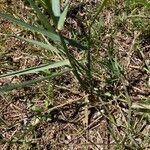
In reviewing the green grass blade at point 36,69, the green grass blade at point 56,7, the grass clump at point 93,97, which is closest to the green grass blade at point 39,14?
the green grass blade at point 56,7

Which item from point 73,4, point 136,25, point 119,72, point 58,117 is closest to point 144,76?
point 119,72

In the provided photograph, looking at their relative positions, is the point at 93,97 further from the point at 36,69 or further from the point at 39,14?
the point at 39,14

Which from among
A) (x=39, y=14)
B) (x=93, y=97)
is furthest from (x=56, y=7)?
(x=93, y=97)

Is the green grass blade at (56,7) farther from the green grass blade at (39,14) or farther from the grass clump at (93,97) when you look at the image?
the grass clump at (93,97)

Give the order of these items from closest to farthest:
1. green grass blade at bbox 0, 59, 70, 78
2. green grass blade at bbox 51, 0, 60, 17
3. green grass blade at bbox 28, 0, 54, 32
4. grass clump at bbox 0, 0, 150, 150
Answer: green grass blade at bbox 28, 0, 54, 32, green grass blade at bbox 51, 0, 60, 17, green grass blade at bbox 0, 59, 70, 78, grass clump at bbox 0, 0, 150, 150

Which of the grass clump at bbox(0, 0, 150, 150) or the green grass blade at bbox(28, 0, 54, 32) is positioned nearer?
the green grass blade at bbox(28, 0, 54, 32)

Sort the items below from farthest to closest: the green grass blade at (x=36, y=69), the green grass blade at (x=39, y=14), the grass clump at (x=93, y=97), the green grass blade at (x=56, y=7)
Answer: the grass clump at (x=93, y=97)
the green grass blade at (x=36, y=69)
the green grass blade at (x=56, y=7)
the green grass blade at (x=39, y=14)

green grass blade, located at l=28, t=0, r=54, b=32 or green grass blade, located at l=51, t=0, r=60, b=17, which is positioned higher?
green grass blade, located at l=51, t=0, r=60, b=17

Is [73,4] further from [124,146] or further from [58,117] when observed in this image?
[124,146]

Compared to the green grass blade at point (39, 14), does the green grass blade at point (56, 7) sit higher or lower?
higher

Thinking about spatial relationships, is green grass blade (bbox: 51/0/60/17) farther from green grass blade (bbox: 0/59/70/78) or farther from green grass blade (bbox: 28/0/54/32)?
green grass blade (bbox: 0/59/70/78)

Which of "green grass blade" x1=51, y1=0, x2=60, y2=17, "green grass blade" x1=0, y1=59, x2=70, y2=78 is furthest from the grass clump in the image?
"green grass blade" x1=51, y1=0, x2=60, y2=17
